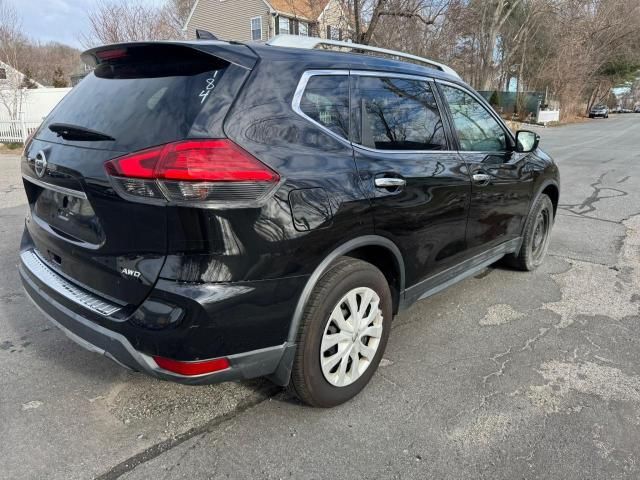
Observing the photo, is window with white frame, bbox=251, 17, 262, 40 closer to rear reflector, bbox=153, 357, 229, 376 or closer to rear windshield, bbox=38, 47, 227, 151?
rear windshield, bbox=38, 47, 227, 151

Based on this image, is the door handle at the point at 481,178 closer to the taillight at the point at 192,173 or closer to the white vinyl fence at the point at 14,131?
the taillight at the point at 192,173

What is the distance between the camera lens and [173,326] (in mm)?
1981

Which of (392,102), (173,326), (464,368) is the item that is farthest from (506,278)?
(173,326)

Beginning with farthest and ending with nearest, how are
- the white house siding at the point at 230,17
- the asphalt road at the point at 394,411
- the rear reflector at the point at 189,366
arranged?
1. the white house siding at the point at 230,17
2. the asphalt road at the point at 394,411
3. the rear reflector at the point at 189,366

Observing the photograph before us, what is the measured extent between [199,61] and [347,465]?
6.45 ft

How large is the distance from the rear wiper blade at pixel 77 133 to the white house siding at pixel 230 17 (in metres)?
27.8

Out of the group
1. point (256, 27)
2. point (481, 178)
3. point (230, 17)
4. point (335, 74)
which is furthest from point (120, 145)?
point (230, 17)

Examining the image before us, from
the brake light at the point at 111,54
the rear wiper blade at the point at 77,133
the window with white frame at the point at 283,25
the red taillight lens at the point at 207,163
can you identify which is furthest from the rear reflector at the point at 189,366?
the window with white frame at the point at 283,25

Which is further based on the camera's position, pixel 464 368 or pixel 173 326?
pixel 464 368

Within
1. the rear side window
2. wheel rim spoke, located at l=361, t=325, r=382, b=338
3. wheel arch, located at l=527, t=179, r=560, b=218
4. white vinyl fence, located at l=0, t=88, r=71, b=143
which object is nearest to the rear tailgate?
wheel rim spoke, located at l=361, t=325, r=382, b=338

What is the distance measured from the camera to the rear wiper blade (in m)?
2.22

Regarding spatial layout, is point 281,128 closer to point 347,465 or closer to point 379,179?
point 379,179

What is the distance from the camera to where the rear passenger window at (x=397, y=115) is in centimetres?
267

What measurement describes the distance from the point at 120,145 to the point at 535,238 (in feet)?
13.3
